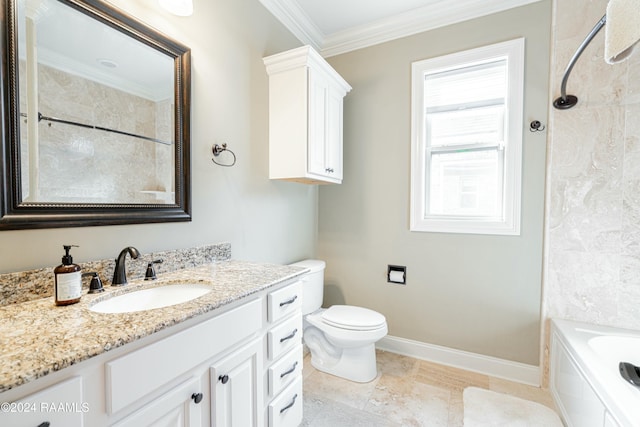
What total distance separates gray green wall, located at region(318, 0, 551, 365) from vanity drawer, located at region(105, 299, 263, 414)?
1.54 meters

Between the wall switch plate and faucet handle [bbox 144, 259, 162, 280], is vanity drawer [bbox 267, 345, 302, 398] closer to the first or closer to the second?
faucet handle [bbox 144, 259, 162, 280]

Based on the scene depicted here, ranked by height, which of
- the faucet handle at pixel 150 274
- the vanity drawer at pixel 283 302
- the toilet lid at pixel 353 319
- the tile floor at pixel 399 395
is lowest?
the tile floor at pixel 399 395

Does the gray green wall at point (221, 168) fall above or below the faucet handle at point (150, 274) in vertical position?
above

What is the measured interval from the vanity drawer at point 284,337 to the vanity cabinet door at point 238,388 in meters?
0.07

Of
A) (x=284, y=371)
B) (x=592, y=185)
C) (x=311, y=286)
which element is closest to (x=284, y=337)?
(x=284, y=371)

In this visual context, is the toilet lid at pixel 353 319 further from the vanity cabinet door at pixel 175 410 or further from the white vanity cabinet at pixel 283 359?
the vanity cabinet door at pixel 175 410

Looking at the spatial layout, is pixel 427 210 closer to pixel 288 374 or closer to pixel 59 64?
pixel 288 374

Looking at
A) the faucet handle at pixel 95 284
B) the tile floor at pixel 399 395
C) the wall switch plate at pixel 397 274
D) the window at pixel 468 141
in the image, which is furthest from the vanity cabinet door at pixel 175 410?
the window at pixel 468 141

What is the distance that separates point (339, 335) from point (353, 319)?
0.47 ft

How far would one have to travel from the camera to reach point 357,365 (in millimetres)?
1965

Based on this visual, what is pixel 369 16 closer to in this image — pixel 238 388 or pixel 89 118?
pixel 89 118

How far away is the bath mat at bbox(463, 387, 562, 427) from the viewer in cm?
157

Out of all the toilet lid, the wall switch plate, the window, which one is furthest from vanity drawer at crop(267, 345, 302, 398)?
the window

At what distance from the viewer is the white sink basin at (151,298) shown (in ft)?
3.35
